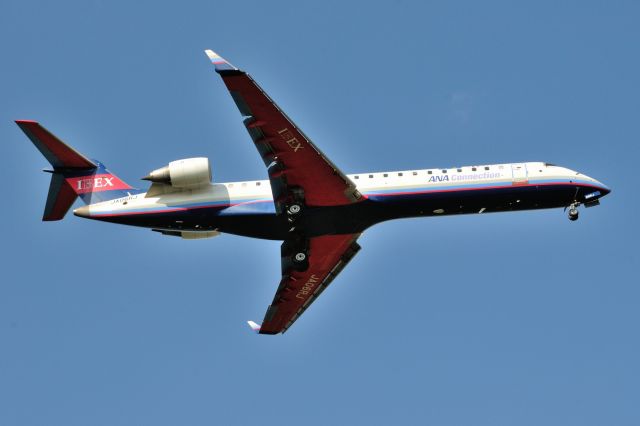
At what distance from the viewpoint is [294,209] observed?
59969mm

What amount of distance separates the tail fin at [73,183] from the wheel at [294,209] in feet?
29.3

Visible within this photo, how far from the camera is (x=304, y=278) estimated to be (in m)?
66.4

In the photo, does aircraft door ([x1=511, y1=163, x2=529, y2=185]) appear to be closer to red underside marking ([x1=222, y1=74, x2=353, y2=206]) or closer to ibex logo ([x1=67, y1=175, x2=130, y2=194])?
red underside marking ([x1=222, y1=74, x2=353, y2=206])

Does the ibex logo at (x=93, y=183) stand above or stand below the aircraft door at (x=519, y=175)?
below

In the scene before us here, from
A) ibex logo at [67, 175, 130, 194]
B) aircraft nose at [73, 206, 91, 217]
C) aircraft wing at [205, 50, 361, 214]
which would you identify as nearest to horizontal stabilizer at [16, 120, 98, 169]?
ibex logo at [67, 175, 130, 194]

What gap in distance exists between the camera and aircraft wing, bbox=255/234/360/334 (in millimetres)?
63312

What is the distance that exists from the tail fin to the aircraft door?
2089cm

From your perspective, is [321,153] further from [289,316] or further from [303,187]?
[289,316]

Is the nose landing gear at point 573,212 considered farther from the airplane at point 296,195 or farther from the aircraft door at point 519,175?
the aircraft door at point 519,175

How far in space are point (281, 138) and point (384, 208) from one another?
748cm

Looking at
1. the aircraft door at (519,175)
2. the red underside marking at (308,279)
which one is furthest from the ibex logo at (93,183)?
the aircraft door at (519,175)

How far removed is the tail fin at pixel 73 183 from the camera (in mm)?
61219

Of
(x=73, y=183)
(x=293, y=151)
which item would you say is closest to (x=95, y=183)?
(x=73, y=183)

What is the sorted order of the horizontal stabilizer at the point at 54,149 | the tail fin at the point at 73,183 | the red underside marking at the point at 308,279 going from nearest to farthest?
the horizontal stabilizer at the point at 54,149 < the tail fin at the point at 73,183 < the red underside marking at the point at 308,279
